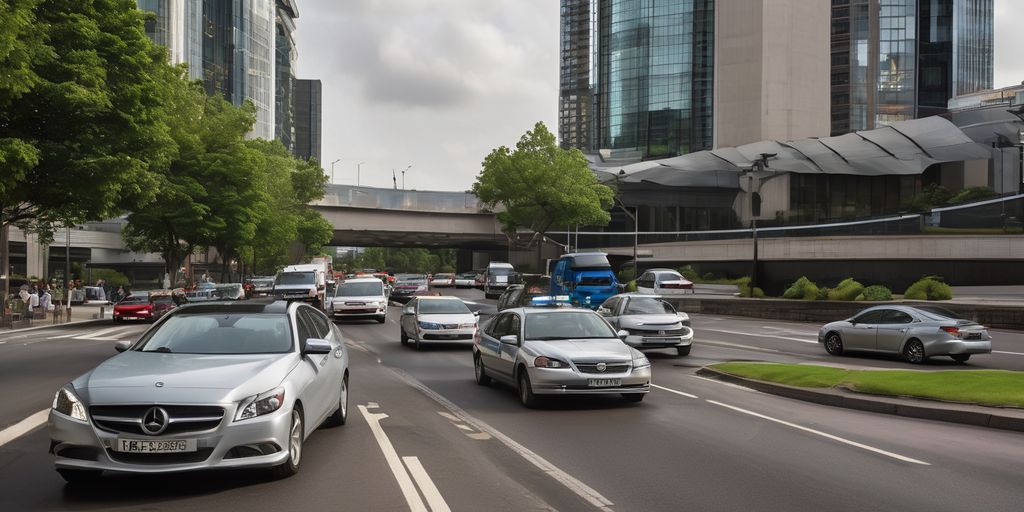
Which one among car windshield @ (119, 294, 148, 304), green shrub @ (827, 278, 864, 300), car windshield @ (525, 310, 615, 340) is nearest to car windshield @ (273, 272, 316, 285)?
car windshield @ (119, 294, 148, 304)

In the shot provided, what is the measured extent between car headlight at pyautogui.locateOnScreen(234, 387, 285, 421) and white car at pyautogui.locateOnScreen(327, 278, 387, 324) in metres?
29.7

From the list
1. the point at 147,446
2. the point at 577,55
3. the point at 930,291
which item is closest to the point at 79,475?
the point at 147,446

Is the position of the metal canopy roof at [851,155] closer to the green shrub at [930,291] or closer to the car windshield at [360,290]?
the green shrub at [930,291]

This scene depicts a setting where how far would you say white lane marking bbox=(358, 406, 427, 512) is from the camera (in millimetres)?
6844

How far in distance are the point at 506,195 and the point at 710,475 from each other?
65.5m

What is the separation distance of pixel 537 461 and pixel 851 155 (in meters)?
77.0

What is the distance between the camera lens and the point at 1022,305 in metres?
31.7

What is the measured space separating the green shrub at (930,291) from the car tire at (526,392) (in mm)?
29545

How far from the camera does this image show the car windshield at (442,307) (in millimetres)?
25281

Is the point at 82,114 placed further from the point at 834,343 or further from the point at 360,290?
the point at 834,343

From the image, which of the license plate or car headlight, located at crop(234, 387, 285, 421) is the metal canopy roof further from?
the license plate

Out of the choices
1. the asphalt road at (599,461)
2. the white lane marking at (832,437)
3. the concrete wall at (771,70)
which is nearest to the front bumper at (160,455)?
the asphalt road at (599,461)

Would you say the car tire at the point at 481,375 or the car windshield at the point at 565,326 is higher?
the car windshield at the point at 565,326

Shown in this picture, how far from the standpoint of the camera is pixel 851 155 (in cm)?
7862
